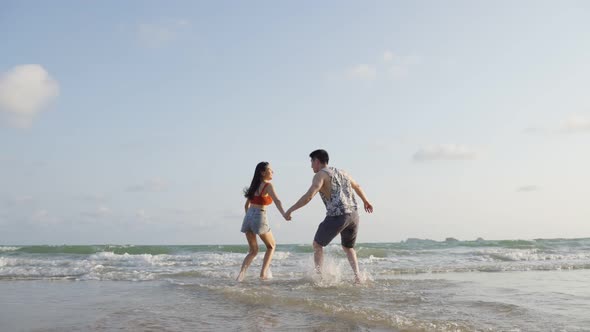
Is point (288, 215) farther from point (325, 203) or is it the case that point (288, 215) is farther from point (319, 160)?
point (319, 160)

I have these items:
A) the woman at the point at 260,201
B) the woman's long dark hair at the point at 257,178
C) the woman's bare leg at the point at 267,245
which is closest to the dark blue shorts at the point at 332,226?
the woman at the point at 260,201

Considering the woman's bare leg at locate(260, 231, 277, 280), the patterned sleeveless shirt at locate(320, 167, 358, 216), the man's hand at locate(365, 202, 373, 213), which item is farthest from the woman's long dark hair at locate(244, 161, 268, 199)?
the man's hand at locate(365, 202, 373, 213)

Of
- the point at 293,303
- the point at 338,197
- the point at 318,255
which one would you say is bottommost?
the point at 293,303

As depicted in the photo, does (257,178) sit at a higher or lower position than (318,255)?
higher

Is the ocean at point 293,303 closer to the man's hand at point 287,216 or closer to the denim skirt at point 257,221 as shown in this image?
the denim skirt at point 257,221

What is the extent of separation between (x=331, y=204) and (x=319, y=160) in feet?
2.12

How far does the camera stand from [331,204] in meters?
6.93

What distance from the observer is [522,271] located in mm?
9836

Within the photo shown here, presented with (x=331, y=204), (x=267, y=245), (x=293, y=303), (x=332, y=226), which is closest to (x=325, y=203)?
(x=331, y=204)

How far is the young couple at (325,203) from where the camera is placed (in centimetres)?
688

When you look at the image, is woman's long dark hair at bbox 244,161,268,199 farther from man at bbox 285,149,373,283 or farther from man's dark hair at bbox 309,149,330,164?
man's dark hair at bbox 309,149,330,164

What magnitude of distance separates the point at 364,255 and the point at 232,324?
12641mm

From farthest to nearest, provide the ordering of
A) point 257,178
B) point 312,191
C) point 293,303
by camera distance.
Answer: point 257,178, point 312,191, point 293,303

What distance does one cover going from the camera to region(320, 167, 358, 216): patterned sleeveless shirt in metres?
6.90
